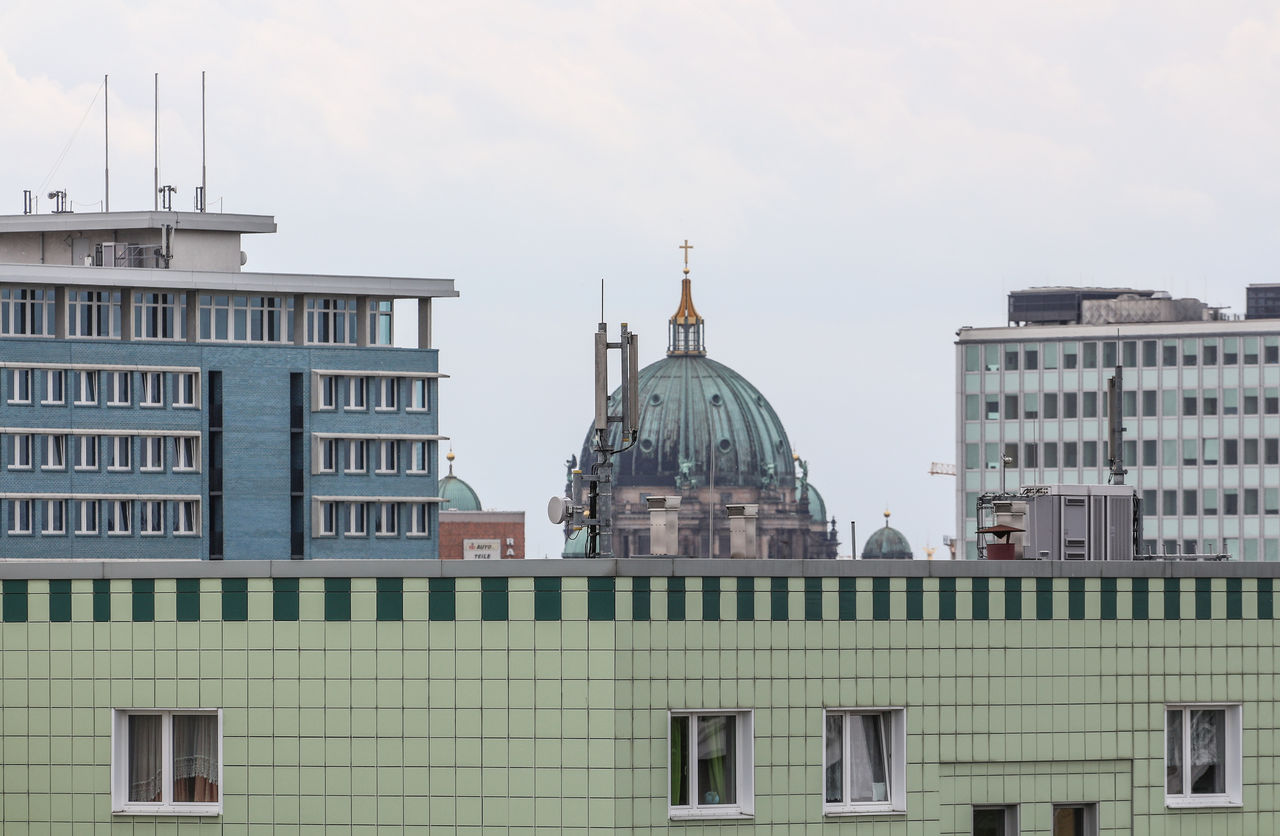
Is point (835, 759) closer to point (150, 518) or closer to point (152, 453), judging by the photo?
point (150, 518)

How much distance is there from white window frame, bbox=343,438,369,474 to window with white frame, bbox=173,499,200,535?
9.36m

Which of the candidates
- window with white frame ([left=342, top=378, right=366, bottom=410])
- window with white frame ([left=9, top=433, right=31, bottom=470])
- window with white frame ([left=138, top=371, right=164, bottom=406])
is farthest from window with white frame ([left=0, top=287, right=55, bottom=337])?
window with white frame ([left=342, top=378, right=366, bottom=410])

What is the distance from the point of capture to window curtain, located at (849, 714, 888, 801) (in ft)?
100.0

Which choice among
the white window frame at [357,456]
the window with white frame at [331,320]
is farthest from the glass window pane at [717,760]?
the window with white frame at [331,320]

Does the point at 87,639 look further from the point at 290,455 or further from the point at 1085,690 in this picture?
the point at 290,455

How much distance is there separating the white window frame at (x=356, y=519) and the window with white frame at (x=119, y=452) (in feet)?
43.6

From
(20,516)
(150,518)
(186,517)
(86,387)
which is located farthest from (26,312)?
(186,517)

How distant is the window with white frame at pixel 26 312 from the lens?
14562cm

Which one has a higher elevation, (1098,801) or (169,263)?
(169,263)

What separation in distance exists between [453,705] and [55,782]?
488 centimetres

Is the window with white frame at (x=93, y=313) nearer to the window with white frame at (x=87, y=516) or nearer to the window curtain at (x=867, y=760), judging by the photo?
the window with white frame at (x=87, y=516)

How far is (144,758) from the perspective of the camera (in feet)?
98.2

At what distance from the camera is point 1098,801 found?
102 ft

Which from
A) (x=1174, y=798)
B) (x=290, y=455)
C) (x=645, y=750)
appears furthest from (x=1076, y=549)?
(x=290, y=455)
